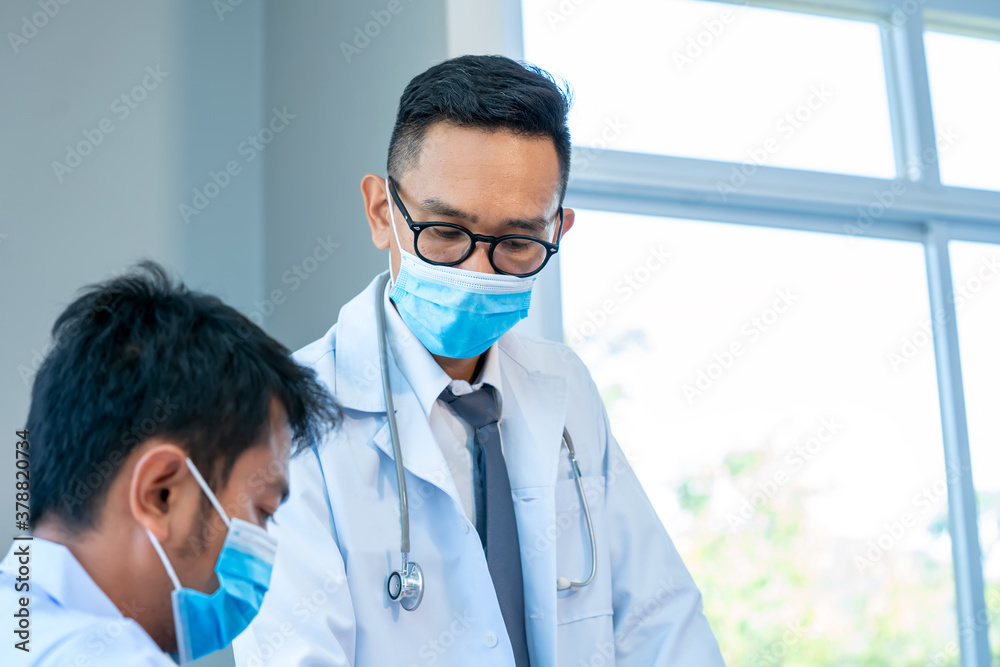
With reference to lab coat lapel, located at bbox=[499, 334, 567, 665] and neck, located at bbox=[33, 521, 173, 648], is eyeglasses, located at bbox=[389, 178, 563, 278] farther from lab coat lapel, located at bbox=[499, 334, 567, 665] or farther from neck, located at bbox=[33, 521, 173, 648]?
neck, located at bbox=[33, 521, 173, 648]

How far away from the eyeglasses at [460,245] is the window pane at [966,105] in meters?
2.07

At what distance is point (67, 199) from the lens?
2193mm

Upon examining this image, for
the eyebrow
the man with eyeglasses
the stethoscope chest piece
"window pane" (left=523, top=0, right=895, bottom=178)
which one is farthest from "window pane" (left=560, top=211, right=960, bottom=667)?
the stethoscope chest piece

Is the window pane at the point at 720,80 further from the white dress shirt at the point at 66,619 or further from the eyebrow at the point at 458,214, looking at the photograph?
the white dress shirt at the point at 66,619

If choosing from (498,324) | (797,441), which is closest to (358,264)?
(498,324)

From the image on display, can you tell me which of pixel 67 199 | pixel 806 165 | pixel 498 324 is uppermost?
pixel 806 165

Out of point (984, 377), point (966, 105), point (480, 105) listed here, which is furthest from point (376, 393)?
point (966, 105)

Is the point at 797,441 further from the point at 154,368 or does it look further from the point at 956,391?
the point at 154,368

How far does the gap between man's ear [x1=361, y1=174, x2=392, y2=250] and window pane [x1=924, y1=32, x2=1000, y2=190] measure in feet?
7.13

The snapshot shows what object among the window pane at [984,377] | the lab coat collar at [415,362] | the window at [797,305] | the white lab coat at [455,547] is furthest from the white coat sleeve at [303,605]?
the window pane at [984,377]

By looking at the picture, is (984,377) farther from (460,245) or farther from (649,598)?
(460,245)

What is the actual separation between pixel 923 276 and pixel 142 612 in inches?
106

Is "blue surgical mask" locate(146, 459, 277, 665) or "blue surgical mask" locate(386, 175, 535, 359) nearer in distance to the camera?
"blue surgical mask" locate(146, 459, 277, 665)

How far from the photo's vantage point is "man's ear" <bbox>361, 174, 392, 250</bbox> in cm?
148
